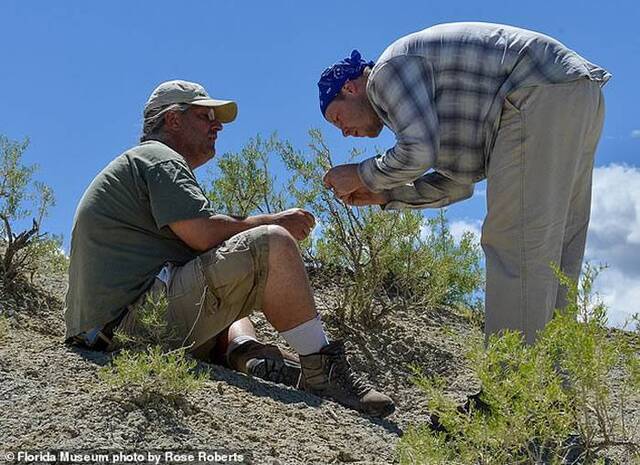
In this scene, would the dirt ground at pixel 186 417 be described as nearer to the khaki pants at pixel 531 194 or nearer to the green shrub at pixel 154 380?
the green shrub at pixel 154 380

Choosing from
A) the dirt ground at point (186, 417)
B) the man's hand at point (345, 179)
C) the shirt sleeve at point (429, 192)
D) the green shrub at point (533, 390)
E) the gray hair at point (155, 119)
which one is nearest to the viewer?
the green shrub at point (533, 390)

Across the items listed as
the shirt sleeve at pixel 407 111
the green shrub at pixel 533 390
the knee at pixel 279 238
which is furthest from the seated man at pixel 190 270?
the green shrub at pixel 533 390

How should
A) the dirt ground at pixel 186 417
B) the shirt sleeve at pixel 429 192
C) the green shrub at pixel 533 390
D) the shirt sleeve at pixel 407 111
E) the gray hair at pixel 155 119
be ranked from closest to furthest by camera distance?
the green shrub at pixel 533 390
the dirt ground at pixel 186 417
the shirt sleeve at pixel 407 111
the shirt sleeve at pixel 429 192
the gray hair at pixel 155 119

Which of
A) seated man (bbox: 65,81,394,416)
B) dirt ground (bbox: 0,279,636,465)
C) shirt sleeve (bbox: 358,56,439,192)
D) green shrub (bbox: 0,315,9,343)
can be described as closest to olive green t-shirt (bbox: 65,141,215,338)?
seated man (bbox: 65,81,394,416)

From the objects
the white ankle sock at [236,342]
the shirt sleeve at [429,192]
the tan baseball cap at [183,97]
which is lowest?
the white ankle sock at [236,342]

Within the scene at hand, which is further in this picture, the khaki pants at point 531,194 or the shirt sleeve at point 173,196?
the shirt sleeve at point 173,196

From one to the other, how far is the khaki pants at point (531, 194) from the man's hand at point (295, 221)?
936 millimetres

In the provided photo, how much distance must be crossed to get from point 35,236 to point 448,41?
373 cm

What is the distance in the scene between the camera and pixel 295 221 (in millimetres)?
4746

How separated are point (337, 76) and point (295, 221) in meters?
0.75

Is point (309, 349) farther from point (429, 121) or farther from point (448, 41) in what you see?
point (448, 41)

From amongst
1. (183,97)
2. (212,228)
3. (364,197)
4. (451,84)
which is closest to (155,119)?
(183,97)

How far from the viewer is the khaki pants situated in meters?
4.23

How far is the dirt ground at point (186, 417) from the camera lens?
11.7 feet
